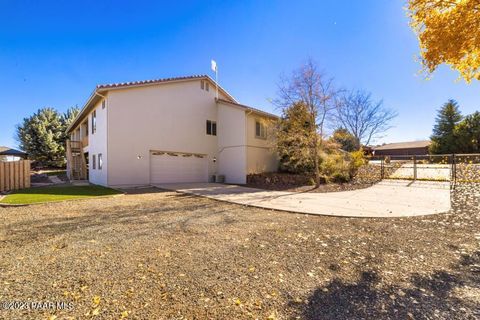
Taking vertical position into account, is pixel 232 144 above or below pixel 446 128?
below

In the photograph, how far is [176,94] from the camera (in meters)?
15.3

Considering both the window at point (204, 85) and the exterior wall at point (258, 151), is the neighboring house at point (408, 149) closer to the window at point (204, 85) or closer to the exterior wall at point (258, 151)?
the exterior wall at point (258, 151)

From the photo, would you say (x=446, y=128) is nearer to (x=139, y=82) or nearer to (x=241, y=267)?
(x=139, y=82)

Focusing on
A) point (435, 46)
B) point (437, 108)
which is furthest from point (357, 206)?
point (437, 108)

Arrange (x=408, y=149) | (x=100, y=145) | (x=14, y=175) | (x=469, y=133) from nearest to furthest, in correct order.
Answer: (x=14, y=175), (x=100, y=145), (x=469, y=133), (x=408, y=149)

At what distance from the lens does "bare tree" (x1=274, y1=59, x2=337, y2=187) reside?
12.2m

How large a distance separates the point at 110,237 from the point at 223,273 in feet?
8.96

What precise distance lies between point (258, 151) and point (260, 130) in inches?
63.0

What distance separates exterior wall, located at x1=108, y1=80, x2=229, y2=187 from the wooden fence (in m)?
4.33

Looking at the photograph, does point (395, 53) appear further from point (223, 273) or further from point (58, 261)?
point (58, 261)

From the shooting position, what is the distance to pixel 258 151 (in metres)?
15.8

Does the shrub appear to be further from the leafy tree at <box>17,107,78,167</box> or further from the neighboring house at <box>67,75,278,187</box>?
the leafy tree at <box>17,107,78,167</box>

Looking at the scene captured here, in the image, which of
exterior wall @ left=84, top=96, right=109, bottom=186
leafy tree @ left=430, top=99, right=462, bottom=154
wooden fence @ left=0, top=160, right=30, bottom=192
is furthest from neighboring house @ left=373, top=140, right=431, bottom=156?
wooden fence @ left=0, top=160, right=30, bottom=192

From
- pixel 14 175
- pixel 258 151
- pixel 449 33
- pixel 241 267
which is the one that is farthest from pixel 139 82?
pixel 449 33
